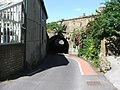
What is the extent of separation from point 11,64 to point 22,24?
146 inches

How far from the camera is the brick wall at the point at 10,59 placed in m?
14.4

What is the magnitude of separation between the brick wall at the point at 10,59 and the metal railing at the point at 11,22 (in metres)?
0.46

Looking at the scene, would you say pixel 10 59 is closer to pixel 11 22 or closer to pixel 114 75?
pixel 11 22

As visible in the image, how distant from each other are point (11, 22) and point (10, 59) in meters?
2.23

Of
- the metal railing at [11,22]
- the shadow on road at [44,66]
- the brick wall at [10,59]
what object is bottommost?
the shadow on road at [44,66]

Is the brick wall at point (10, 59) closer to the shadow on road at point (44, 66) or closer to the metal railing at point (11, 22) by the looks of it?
the shadow on road at point (44, 66)

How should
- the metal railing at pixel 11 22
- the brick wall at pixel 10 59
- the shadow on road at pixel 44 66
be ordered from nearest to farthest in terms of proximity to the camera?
the brick wall at pixel 10 59
the metal railing at pixel 11 22
the shadow on road at pixel 44 66

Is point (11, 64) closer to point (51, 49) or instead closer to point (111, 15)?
point (111, 15)

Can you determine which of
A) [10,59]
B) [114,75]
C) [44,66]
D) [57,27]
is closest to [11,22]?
[10,59]

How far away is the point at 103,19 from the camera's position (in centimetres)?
2339

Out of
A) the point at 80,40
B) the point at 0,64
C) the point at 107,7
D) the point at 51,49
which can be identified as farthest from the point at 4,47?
the point at 51,49

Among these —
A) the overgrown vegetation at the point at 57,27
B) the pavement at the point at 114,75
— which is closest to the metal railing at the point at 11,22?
the pavement at the point at 114,75

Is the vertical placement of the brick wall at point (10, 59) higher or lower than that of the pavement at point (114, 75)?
higher

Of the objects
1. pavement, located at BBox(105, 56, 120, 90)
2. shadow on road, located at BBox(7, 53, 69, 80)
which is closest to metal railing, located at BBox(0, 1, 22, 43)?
shadow on road, located at BBox(7, 53, 69, 80)
